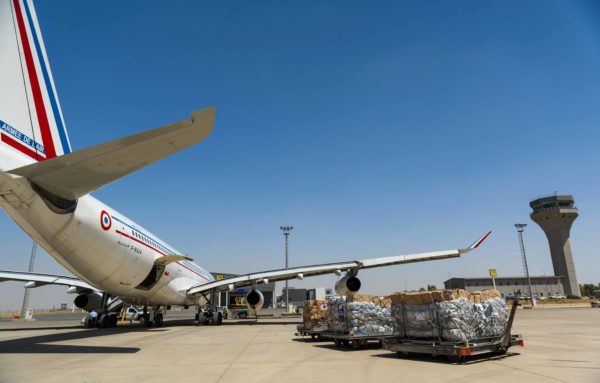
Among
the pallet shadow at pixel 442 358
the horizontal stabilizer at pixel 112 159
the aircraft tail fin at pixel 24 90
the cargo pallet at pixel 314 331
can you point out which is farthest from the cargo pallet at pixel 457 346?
the aircraft tail fin at pixel 24 90

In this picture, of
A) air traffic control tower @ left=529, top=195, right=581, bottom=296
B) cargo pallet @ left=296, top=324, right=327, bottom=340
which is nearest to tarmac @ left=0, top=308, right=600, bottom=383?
cargo pallet @ left=296, top=324, right=327, bottom=340

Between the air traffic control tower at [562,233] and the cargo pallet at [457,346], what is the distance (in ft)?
322

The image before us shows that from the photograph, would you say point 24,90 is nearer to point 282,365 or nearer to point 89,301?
point 282,365

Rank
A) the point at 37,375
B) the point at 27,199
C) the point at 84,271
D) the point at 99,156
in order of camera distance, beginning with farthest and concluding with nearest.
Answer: the point at 84,271 → the point at 27,199 → the point at 99,156 → the point at 37,375

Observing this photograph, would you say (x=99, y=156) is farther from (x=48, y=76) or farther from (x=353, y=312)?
(x=353, y=312)

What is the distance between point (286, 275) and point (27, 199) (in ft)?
49.6

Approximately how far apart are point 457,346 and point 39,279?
22158 millimetres

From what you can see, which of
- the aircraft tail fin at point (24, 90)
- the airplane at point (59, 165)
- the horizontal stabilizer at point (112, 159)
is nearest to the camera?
the horizontal stabilizer at point (112, 159)

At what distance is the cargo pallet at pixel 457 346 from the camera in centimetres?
791

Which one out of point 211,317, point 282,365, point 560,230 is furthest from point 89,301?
point 560,230

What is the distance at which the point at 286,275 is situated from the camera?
880 inches

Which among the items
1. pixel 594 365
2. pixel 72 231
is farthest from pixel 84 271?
pixel 594 365

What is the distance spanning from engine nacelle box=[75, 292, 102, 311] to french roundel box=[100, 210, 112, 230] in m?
10.9

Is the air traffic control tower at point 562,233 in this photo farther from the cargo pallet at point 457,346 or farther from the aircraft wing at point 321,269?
the cargo pallet at point 457,346
